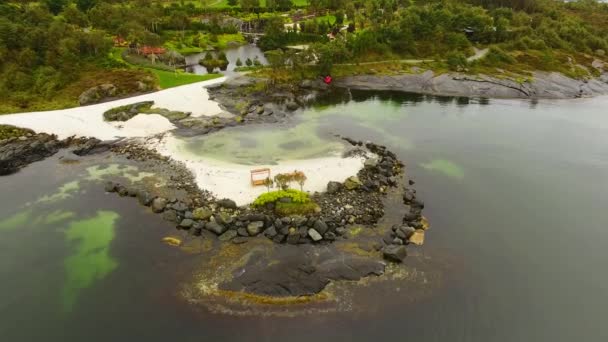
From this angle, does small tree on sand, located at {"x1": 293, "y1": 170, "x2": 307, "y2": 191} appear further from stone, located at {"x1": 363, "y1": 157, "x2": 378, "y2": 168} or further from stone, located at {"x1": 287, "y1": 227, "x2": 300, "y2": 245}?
stone, located at {"x1": 363, "y1": 157, "x2": 378, "y2": 168}

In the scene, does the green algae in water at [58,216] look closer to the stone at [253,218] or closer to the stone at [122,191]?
the stone at [122,191]

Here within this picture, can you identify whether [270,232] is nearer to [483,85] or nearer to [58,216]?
[58,216]

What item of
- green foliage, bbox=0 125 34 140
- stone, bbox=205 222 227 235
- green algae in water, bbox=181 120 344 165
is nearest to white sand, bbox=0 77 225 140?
green foliage, bbox=0 125 34 140

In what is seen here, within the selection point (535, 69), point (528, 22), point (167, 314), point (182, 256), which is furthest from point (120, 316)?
point (528, 22)

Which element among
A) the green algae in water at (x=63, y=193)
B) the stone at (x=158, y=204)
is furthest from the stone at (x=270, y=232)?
the green algae in water at (x=63, y=193)

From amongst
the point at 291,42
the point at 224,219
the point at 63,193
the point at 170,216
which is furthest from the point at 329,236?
the point at 291,42

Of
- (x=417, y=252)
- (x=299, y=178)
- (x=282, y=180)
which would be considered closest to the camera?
(x=417, y=252)
